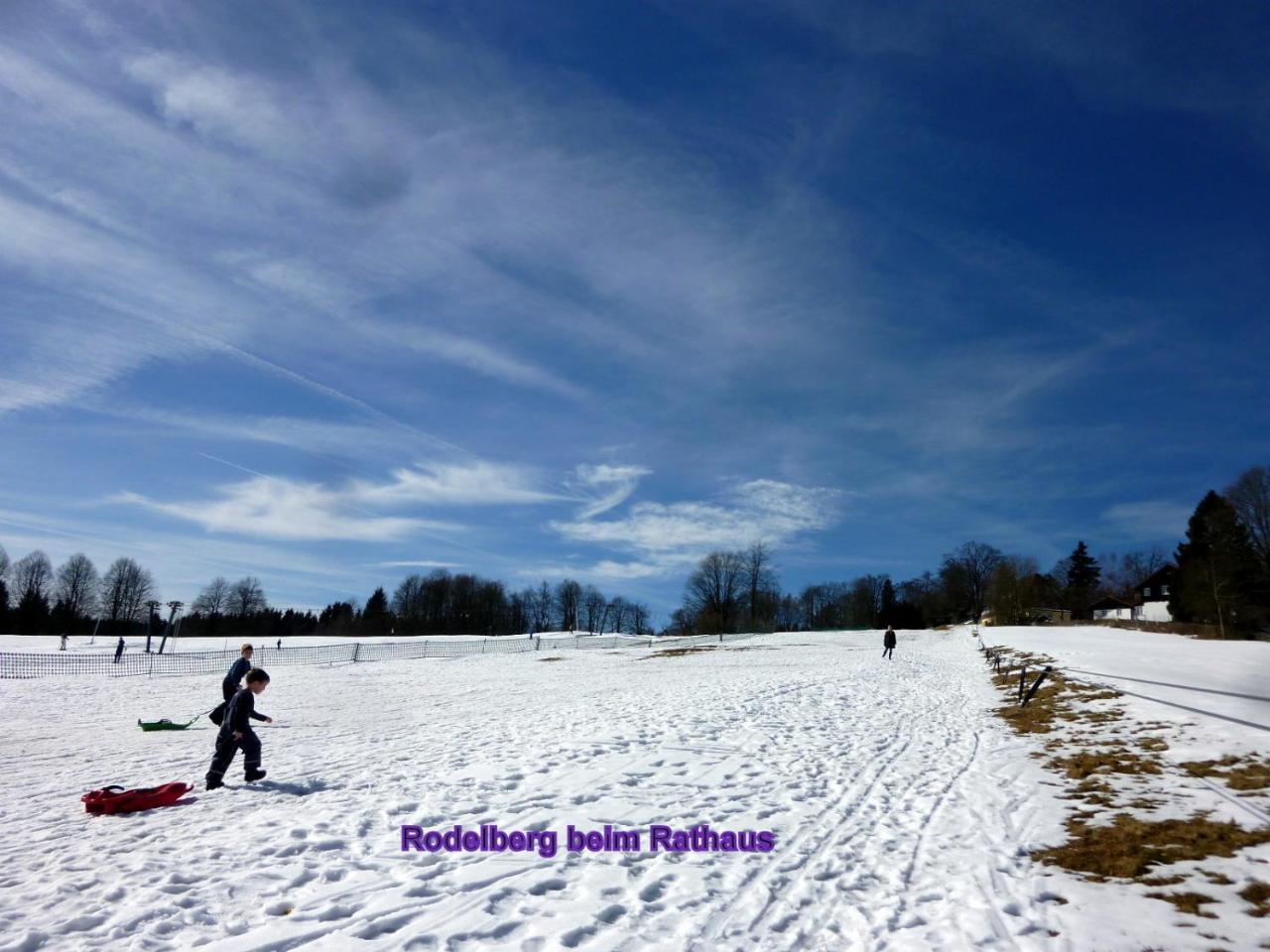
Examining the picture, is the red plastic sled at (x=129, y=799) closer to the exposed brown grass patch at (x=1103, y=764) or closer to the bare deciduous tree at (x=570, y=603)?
the exposed brown grass patch at (x=1103, y=764)

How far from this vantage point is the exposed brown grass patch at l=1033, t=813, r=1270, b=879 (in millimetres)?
6863

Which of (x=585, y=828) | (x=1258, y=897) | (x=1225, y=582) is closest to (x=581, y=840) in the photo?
(x=585, y=828)

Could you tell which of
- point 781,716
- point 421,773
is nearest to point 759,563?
point 781,716

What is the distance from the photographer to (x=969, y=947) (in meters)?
5.43

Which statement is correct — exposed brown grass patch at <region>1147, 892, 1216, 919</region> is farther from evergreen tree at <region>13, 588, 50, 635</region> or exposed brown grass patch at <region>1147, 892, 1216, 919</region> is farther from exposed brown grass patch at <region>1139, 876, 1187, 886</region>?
evergreen tree at <region>13, 588, 50, 635</region>

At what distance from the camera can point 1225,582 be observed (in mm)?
49500

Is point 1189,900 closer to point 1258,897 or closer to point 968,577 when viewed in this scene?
point 1258,897

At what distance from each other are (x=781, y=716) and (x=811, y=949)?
36.9ft

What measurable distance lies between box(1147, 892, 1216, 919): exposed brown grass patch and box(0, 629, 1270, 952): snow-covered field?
13 centimetres

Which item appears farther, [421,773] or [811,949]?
[421,773]

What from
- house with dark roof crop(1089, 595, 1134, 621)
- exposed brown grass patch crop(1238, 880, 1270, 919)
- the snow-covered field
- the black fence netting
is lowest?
the black fence netting

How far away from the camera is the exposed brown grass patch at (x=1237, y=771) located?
8.81m

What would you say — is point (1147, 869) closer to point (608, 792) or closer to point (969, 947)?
point (969, 947)

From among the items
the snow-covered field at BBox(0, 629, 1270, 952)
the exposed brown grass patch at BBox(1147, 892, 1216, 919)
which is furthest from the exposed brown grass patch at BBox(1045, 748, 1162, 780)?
the exposed brown grass patch at BBox(1147, 892, 1216, 919)
